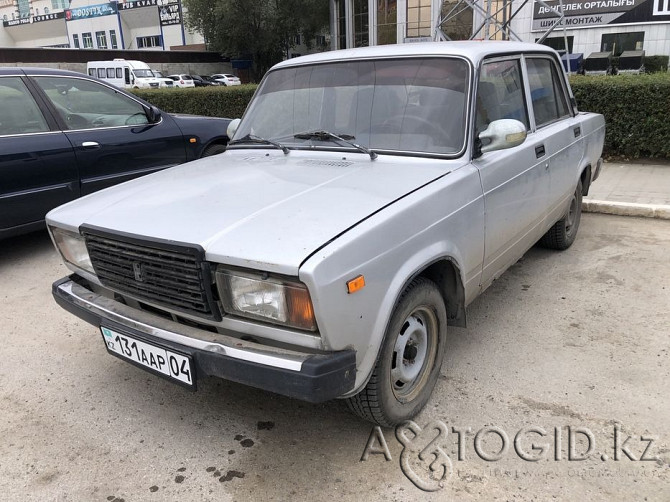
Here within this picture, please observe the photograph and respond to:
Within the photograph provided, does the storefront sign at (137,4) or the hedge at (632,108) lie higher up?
the storefront sign at (137,4)

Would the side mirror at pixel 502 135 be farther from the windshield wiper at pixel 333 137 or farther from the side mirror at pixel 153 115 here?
Answer: the side mirror at pixel 153 115

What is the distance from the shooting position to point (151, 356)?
2443 millimetres

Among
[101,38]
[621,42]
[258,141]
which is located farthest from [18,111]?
[101,38]

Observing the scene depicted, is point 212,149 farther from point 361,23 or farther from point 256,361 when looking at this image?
point 361,23

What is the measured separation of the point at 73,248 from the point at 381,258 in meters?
1.74

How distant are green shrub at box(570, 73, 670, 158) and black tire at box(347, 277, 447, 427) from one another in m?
7.02

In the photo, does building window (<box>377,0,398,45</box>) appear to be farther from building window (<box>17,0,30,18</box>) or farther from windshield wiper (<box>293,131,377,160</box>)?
building window (<box>17,0,30,18</box>)

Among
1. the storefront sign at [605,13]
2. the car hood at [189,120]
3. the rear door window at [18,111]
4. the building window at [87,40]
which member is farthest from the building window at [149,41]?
the rear door window at [18,111]

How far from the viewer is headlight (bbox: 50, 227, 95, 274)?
9.30 ft

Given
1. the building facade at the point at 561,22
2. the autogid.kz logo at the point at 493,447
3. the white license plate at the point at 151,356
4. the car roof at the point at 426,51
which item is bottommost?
the autogid.kz logo at the point at 493,447

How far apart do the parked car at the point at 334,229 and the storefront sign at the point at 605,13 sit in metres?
25.6

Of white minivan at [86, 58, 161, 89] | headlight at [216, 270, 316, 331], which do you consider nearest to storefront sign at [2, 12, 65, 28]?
white minivan at [86, 58, 161, 89]

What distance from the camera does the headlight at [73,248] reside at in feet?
9.30

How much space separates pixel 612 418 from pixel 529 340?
2.78 ft
